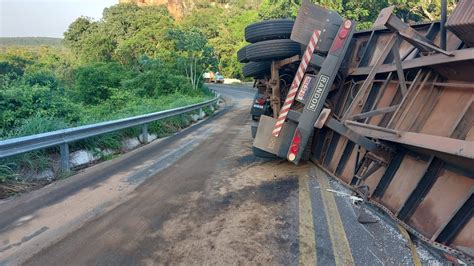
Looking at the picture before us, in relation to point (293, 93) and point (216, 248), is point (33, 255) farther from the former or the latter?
point (293, 93)

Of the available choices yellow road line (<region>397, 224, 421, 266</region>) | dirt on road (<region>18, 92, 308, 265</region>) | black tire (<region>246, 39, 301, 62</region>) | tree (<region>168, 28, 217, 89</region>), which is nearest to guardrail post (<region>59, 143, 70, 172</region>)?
dirt on road (<region>18, 92, 308, 265</region>)

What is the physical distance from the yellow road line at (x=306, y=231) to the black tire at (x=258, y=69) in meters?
3.39

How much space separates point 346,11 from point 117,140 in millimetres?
21338

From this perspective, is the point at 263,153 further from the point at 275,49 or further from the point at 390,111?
the point at 390,111

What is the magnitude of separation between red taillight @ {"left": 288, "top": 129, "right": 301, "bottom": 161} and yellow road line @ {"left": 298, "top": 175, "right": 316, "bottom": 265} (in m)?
0.53

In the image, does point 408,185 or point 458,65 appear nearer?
point 458,65

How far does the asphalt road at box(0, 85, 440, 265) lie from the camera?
331cm

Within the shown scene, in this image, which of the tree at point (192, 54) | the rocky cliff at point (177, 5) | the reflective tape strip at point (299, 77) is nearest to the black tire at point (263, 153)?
the reflective tape strip at point (299, 77)

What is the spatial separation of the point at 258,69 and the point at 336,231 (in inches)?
199

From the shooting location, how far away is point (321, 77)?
225 inches

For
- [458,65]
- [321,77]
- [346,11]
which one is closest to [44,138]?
[321,77]

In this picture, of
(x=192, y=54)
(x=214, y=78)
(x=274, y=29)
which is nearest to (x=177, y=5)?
(x=214, y=78)

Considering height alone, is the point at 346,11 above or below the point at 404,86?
above

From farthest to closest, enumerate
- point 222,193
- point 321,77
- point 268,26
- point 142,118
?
point 142,118 < point 268,26 < point 321,77 < point 222,193
